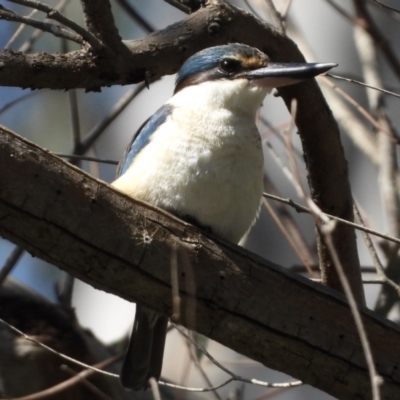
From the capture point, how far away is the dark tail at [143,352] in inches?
127

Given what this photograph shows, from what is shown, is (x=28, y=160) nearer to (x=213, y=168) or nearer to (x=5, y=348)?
(x=213, y=168)

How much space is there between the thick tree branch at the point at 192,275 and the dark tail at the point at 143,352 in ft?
2.02

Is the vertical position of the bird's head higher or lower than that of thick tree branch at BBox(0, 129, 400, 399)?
higher

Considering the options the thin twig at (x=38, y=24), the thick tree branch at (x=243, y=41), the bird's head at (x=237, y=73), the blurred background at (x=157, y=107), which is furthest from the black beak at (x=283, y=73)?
the blurred background at (x=157, y=107)

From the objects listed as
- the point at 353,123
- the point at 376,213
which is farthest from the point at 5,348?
the point at 376,213

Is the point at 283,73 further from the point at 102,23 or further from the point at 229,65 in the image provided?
the point at 102,23

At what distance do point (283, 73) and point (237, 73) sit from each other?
259 mm

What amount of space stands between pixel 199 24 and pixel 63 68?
2.13ft

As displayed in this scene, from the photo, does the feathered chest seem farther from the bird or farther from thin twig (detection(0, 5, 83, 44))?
thin twig (detection(0, 5, 83, 44))

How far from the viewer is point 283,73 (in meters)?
3.13

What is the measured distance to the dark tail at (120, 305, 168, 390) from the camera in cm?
323

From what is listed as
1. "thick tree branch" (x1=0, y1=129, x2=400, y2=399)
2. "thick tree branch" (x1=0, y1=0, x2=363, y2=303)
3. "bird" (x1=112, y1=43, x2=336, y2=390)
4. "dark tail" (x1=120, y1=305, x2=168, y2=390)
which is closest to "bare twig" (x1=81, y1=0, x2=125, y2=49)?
"thick tree branch" (x1=0, y1=0, x2=363, y2=303)

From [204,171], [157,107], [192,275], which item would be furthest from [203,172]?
[157,107]

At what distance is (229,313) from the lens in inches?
105
